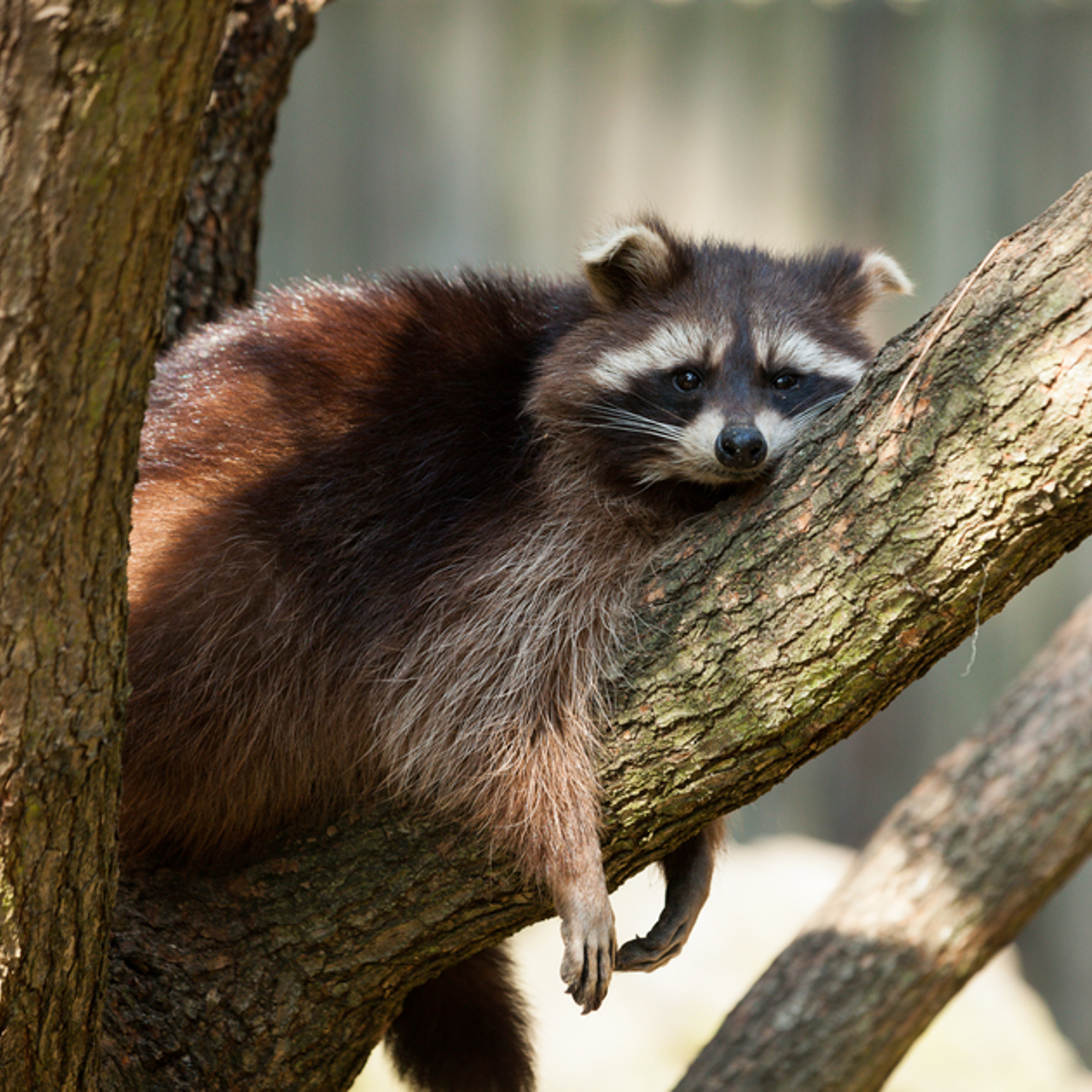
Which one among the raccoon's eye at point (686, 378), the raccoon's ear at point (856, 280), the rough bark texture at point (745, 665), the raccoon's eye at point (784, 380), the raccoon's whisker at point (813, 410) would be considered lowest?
the rough bark texture at point (745, 665)

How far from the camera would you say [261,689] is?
3031 mm

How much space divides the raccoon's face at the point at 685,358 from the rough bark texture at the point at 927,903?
164 cm

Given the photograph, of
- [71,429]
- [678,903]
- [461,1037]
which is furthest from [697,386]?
[461,1037]

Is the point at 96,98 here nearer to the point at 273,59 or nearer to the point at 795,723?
the point at 795,723

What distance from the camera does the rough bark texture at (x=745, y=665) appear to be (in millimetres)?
2242

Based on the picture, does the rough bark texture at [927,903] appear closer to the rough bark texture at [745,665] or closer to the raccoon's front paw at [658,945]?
the raccoon's front paw at [658,945]

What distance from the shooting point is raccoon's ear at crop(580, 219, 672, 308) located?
10.6 feet

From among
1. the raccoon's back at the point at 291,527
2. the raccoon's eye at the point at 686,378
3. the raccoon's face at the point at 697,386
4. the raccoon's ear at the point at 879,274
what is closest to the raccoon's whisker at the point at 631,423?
the raccoon's face at the point at 697,386

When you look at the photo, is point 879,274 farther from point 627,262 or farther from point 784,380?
point 627,262

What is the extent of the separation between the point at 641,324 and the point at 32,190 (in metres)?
1.84

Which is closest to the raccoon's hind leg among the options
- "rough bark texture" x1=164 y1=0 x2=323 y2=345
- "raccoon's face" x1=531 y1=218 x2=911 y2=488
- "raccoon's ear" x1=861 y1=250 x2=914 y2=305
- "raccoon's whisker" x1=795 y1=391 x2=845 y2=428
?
"raccoon's face" x1=531 y1=218 x2=911 y2=488

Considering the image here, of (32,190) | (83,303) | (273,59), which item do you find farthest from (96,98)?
(273,59)

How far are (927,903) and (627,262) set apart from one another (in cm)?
227

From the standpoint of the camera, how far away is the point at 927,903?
13.4 ft
